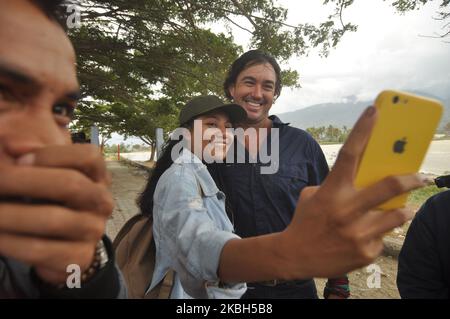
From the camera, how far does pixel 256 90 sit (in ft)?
7.17

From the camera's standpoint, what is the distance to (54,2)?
742 mm

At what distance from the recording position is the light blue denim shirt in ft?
3.02

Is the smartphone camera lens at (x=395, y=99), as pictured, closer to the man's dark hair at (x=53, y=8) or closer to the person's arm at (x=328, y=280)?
the man's dark hair at (x=53, y=8)

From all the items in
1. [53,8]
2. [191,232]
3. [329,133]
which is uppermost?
[329,133]

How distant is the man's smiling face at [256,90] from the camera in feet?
7.17

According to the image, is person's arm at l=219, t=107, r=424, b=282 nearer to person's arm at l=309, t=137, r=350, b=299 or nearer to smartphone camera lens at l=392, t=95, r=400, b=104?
smartphone camera lens at l=392, t=95, r=400, b=104

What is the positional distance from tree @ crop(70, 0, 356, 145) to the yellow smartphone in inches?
186

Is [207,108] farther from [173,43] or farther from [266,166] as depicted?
[173,43]

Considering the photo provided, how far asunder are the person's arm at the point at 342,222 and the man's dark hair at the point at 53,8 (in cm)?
79

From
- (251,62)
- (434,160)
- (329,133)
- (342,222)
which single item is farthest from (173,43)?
(329,133)

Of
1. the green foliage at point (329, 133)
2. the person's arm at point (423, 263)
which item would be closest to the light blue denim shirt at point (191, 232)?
the person's arm at point (423, 263)

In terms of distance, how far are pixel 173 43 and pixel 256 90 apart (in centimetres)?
531
